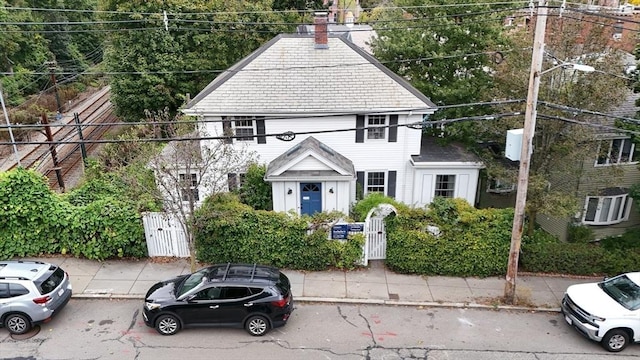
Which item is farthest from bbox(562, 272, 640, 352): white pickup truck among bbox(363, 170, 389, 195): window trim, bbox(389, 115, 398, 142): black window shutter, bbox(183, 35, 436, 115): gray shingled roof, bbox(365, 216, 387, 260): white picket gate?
bbox(389, 115, 398, 142): black window shutter

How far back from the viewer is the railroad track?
28.6 m

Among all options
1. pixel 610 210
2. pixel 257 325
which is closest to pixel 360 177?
pixel 257 325

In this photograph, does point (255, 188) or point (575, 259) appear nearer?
point (575, 259)

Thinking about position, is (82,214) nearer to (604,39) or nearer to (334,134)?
(334,134)

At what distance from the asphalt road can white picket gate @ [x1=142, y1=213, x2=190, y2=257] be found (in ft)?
9.30

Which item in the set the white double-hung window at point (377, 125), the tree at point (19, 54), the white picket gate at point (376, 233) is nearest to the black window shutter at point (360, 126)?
the white double-hung window at point (377, 125)

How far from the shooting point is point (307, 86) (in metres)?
20.3

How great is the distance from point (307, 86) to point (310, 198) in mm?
4919

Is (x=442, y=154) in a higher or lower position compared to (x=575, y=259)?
higher

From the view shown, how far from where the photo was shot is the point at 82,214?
16.1 meters

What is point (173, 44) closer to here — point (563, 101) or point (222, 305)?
point (222, 305)

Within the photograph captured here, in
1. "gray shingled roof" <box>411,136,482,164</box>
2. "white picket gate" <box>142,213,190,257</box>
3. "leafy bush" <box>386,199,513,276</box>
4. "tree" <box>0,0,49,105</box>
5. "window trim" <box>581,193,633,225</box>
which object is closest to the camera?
"leafy bush" <box>386,199,513,276</box>

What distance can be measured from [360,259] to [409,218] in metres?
2.21

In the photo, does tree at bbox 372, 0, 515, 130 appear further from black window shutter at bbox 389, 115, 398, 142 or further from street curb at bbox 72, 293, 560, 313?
street curb at bbox 72, 293, 560, 313
